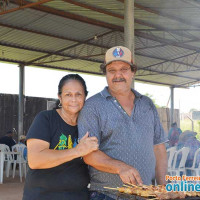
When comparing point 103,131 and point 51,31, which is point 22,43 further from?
point 103,131

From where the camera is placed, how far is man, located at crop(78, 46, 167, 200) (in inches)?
82.4

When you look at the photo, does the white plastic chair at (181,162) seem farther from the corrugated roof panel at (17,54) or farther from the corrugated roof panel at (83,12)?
the corrugated roof panel at (17,54)

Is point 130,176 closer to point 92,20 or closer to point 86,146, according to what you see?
point 86,146

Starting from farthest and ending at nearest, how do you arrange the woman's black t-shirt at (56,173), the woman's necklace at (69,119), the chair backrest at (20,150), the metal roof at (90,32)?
the metal roof at (90,32) < the chair backrest at (20,150) < the woman's necklace at (69,119) < the woman's black t-shirt at (56,173)

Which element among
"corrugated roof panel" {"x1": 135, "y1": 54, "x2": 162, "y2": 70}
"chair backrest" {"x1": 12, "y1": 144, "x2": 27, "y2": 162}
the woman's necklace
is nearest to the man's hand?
the woman's necklace

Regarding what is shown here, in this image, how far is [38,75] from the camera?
36406 mm

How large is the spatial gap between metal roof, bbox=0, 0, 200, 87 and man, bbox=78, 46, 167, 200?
6.62m

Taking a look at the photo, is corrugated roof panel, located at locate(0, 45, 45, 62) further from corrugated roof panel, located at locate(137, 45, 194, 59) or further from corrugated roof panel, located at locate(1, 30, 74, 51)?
corrugated roof panel, located at locate(137, 45, 194, 59)

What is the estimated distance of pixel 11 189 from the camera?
772cm

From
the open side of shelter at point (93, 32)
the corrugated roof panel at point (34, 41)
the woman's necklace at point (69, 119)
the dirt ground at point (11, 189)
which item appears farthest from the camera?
the corrugated roof panel at point (34, 41)

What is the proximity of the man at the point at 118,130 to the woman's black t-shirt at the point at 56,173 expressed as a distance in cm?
10

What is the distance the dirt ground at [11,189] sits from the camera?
6786mm

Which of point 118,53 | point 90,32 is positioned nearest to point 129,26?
point 118,53

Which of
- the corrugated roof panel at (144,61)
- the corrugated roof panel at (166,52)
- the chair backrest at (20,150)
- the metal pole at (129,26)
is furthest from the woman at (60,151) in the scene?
the corrugated roof panel at (144,61)
